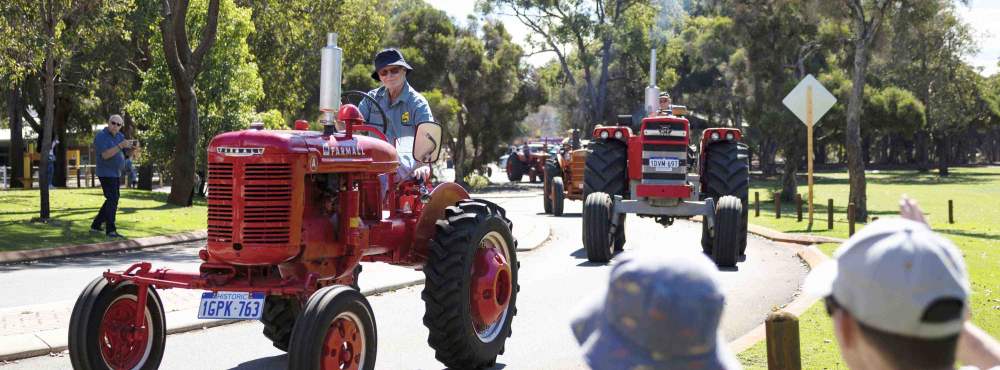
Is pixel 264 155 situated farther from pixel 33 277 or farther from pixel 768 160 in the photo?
pixel 768 160

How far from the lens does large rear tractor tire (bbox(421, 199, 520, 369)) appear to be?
Result: 771cm

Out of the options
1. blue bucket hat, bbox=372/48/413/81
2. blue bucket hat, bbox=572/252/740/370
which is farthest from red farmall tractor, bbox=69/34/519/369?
blue bucket hat, bbox=572/252/740/370

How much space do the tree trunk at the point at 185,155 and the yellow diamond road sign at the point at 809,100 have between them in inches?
534

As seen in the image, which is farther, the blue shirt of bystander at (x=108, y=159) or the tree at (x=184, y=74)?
the tree at (x=184, y=74)

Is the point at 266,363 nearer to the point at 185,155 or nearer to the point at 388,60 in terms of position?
the point at 388,60

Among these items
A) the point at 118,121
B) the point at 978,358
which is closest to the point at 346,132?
the point at 978,358

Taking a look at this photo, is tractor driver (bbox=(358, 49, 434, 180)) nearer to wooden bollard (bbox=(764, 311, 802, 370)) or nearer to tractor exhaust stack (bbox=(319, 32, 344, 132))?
tractor exhaust stack (bbox=(319, 32, 344, 132))

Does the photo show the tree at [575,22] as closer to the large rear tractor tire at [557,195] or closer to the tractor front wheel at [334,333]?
the large rear tractor tire at [557,195]

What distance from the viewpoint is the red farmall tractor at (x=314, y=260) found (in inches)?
265

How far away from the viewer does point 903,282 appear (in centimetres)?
233

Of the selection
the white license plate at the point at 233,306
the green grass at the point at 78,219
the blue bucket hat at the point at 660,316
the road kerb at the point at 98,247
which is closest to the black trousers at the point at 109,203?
the green grass at the point at 78,219

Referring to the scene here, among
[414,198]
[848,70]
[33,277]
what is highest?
[848,70]

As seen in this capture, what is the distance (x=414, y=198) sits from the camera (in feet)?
28.4

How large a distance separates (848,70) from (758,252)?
34.8 metres
